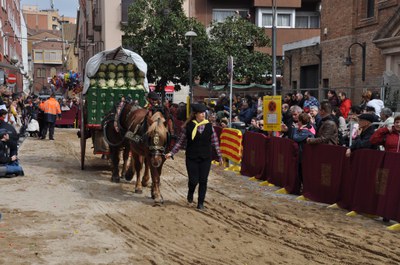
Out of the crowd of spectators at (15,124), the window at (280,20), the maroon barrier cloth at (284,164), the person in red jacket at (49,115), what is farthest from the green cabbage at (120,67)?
the window at (280,20)

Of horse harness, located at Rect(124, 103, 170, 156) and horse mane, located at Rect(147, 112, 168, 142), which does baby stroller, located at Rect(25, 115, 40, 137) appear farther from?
horse mane, located at Rect(147, 112, 168, 142)

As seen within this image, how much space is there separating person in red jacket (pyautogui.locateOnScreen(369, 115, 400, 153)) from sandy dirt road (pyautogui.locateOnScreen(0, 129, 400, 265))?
50.0 inches

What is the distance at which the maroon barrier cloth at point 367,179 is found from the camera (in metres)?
9.05

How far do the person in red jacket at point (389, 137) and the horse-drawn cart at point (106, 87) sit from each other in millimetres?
6438

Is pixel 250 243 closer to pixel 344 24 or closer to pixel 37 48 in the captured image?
pixel 344 24

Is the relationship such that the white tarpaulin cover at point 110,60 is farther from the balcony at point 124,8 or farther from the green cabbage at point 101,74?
the balcony at point 124,8

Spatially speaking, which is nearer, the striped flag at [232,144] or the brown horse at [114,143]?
the brown horse at [114,143]

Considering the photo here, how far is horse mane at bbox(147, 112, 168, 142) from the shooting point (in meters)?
9.86

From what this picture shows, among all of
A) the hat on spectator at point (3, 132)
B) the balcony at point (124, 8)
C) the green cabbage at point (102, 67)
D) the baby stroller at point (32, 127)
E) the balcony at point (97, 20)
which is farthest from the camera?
the balcony at point (97, 20)

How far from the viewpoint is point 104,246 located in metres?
7.27

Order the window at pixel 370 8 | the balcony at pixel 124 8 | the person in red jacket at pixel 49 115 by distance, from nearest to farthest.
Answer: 1. the window at pixel 370 8
2. the person in red jacket at pixel 49 115
3. the balcony at pixel 124 8

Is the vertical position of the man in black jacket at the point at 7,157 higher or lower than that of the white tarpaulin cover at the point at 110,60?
lower

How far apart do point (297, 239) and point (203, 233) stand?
134 cm

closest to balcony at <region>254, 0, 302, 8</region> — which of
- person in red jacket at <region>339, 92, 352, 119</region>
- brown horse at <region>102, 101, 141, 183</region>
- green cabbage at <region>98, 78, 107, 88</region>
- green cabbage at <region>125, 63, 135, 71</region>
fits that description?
person in red jacket at <region>339, 92, 352, 119</region>
